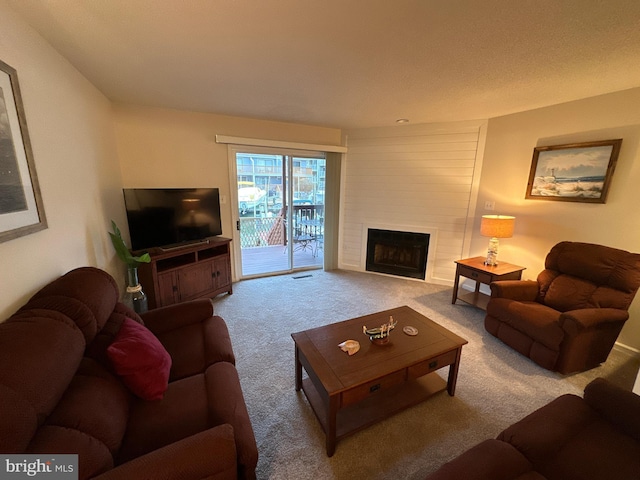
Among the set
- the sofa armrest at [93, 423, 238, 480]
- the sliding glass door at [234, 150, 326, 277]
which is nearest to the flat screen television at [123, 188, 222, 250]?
the sliding glass door at [234, 150, 326, 277]

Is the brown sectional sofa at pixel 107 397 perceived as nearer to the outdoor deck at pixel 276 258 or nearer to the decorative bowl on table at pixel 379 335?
the decorative bowl on table at pixel 379 335

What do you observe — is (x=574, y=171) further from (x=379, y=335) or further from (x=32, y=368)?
(x=32, y=368)

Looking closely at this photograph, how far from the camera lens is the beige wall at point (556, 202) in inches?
90.3

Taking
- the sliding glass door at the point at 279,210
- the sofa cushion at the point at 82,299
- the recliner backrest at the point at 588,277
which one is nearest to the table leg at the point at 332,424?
the sofa cushion at the point at 82,299

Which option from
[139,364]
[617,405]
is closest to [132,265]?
[139,364]

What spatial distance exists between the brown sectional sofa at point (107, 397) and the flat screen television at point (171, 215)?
1.36 metres

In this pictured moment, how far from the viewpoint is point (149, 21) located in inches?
56.9

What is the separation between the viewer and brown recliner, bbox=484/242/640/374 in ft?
6.53

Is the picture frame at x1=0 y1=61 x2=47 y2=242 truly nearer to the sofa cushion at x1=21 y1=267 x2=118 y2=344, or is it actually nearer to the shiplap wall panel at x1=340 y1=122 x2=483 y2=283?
the sofa cushion at x1=21 y1=267 x2=118 y2=344

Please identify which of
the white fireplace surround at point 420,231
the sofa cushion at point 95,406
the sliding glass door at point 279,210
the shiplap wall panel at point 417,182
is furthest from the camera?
the sliding glass door at point 279,210

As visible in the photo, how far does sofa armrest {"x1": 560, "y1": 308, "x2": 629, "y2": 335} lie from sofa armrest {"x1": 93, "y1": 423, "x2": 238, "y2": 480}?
2437 mm

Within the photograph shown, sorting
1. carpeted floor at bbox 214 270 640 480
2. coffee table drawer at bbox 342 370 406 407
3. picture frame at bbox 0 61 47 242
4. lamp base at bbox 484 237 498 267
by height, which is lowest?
carpeted floor at bbox 214 270 640 480

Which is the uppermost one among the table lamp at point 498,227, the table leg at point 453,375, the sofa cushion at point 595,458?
the table lamp at point 498,227

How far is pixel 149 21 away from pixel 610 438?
3105 mm
